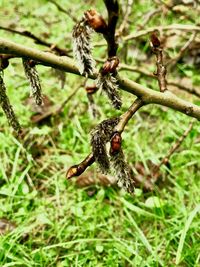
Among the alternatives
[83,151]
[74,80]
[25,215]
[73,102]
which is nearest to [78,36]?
[25,215]

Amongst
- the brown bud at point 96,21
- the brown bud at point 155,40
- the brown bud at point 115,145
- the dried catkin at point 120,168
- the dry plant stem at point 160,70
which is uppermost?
the brown bud at point 96,21

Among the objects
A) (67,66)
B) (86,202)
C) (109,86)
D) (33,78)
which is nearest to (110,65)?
(109,86)

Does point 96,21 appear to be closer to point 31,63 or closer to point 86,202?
point 31,63

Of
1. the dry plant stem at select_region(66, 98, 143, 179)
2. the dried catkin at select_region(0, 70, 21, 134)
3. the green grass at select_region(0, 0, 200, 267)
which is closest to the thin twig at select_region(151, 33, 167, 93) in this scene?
the dry plant stem at select_region(66, 98, 143, 179)

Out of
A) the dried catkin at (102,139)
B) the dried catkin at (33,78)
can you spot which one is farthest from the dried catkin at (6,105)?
the dried catkin at (102,139)

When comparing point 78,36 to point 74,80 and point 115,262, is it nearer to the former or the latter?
point 115,262

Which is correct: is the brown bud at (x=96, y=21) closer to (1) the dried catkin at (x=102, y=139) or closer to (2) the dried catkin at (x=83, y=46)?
(2) the dried catkin at (x=83, y=46)
